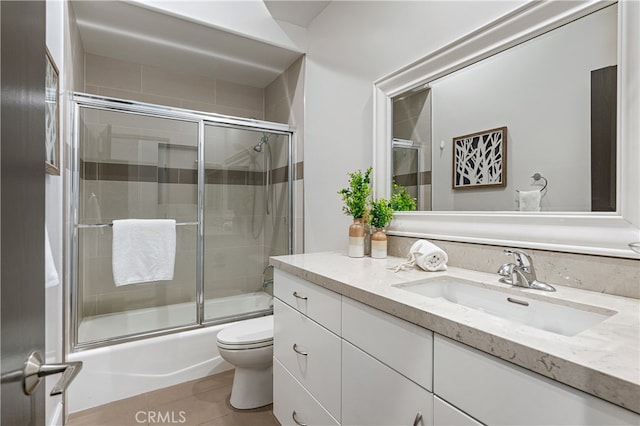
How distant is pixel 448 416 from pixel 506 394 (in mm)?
169

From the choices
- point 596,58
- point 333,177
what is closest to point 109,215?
point 333,177

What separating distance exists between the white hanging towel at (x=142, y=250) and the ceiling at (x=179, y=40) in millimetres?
1304

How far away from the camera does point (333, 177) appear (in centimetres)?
215

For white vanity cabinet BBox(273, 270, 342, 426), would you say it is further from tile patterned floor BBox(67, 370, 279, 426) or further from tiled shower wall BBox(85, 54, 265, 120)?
tiled shower wall BBox(85, 54, 265, 120)

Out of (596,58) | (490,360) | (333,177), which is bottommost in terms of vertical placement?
(490,360)

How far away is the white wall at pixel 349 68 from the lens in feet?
4.69

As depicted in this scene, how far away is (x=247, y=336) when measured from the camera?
5.92 feet

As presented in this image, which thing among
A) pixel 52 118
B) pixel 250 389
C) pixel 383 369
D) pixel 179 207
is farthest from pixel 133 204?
pixel 383 369

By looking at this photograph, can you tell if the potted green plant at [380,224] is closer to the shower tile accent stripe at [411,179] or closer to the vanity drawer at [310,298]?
the shower tile accent stripe at [411,179]

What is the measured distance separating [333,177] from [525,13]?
130 centimetres

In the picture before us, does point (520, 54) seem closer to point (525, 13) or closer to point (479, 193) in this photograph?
point (525, 13)

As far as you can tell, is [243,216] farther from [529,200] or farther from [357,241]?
[529,200]

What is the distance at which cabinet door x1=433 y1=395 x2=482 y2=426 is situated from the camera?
27.1 inches

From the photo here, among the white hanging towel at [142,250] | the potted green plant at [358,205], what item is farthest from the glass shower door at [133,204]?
the potted green plant at [358,205]
